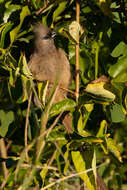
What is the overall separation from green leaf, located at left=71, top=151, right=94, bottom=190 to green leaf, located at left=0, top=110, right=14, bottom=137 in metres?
0.47

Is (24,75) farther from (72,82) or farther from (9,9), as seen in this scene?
(72,82)

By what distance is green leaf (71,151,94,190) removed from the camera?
4.72ft

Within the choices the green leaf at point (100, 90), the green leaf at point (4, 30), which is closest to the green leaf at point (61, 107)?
the green leaf at point (100, 90)

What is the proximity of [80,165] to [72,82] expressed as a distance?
0.69 m

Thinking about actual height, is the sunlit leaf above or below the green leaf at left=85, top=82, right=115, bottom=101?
above

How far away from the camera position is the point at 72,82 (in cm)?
202

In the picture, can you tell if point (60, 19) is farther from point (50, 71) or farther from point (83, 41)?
point (50, 71)

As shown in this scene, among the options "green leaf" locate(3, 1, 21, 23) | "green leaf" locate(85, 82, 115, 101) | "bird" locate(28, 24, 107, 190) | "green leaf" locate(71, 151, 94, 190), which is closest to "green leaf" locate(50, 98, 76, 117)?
"green leaf" locate(85, 82, 115, 101)

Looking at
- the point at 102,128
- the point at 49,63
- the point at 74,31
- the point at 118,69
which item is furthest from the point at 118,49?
the point at 49,63

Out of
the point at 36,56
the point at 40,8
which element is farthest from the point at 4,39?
the point at 36,56

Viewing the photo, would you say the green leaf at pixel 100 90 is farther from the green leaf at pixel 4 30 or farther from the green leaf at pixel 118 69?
the green leaf at pixel 4 30

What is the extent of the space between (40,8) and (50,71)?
0.52 m

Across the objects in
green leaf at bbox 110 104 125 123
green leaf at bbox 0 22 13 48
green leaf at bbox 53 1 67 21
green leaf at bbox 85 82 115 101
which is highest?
green leaf at bbox 53 1 67 21

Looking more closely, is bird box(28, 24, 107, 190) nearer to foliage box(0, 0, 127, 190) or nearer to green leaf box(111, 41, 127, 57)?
foliage box(0, 0, 127, 190)
